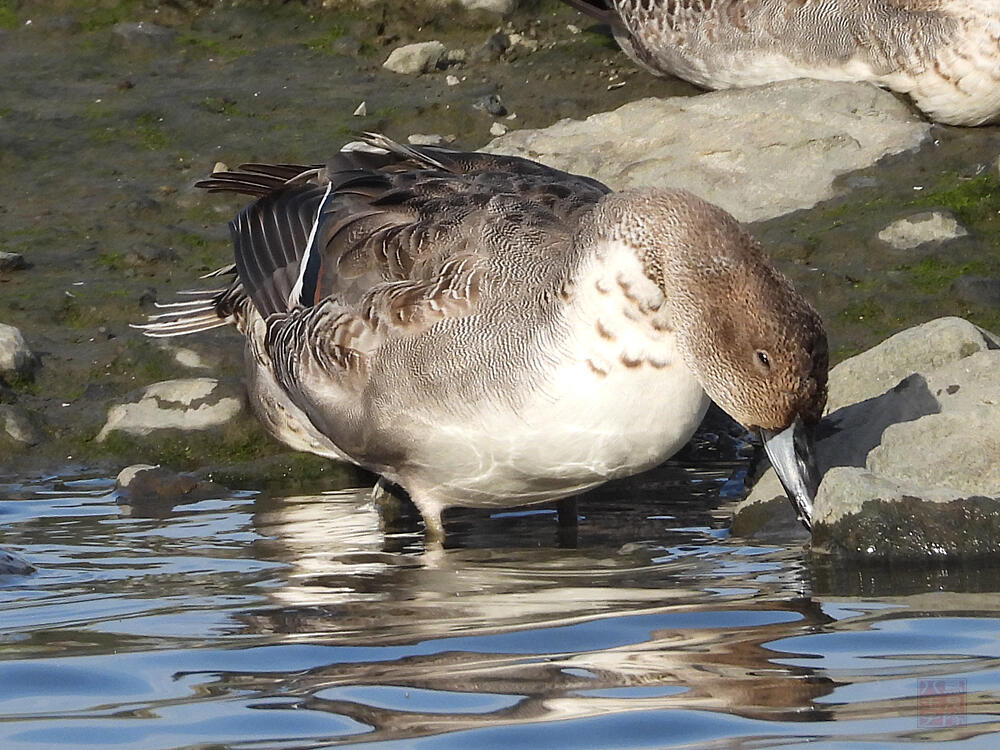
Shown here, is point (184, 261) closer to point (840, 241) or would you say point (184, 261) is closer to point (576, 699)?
point (840, 241)

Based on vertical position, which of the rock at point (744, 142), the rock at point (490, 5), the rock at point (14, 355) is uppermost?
the rock at point (490, 5)

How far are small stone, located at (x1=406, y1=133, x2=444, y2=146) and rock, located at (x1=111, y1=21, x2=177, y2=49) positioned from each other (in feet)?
6.85

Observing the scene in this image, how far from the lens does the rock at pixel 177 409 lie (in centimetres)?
712

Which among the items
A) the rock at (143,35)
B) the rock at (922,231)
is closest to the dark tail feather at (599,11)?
the rock at (143,35)

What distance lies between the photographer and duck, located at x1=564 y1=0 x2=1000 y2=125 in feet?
28.8

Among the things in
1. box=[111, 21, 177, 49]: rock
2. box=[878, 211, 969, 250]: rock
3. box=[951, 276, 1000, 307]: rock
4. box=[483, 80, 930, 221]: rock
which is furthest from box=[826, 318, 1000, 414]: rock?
box=[111, 21, 177, 49]: rock

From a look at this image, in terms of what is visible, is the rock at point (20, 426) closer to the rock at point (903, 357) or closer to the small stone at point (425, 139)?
the small stone at point (425, 139)

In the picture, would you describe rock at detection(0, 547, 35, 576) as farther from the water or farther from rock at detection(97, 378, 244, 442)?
rock at detection(97, 378, 244, 442)

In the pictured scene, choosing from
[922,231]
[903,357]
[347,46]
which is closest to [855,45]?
[922,231]

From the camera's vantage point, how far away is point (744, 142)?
860cm

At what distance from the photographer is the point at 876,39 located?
8.91 metres

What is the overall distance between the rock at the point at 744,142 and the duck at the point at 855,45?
115 millimetres

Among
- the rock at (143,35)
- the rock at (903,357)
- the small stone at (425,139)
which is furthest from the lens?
the rock at (143,35)

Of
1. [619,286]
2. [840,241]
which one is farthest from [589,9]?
[619,286]
